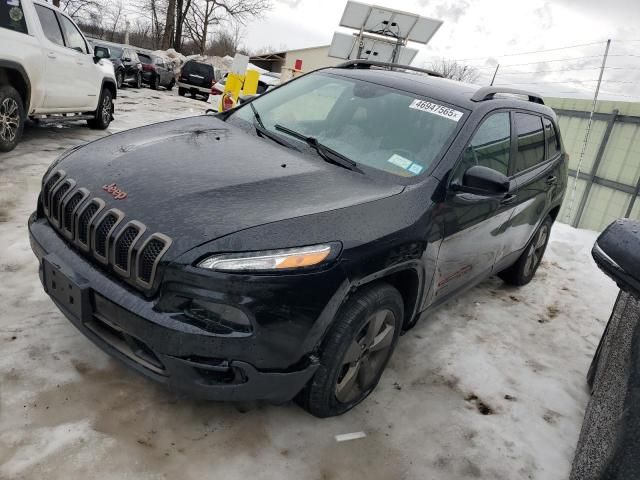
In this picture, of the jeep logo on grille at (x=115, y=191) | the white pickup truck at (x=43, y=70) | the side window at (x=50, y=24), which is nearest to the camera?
the jeep logo on grille at (x=115, y=191)

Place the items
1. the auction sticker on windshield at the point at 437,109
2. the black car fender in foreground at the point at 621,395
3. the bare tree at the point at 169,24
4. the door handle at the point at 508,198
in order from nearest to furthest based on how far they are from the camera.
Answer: the black car fender in foreground at the point at 621,395
the auction sticker on windshield at the point at 437,109
the door handle at the point at 508,198
the bare tree at the point at 169,24

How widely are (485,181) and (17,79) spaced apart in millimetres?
5931

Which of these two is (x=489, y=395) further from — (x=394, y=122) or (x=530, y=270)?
(x=530, y=270)

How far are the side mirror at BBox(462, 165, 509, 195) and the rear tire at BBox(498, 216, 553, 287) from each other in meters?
2.09

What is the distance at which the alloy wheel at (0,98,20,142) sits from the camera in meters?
5.83

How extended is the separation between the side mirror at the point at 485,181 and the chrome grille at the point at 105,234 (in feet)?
5.37

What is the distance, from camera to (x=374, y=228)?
7.53 ft

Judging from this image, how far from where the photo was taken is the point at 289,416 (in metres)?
2.55

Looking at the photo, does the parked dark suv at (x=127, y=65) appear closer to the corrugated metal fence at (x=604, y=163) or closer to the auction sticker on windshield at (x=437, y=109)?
the corrugated metal fence at (x=604, y=163)

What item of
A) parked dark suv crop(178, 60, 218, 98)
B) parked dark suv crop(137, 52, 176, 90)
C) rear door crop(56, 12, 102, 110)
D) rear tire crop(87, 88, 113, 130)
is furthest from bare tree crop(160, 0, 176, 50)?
rear door crop(56, 12, 102, 110)

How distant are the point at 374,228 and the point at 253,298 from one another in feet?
2.25

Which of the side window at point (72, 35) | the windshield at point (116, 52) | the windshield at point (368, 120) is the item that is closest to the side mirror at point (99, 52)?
the side window at point (72, 35)

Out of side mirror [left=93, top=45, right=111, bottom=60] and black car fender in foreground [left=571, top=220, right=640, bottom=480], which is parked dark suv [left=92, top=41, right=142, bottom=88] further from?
black car fender in foreground [left=571, top=220, right=640, bottom=480]

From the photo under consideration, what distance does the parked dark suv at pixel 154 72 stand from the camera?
787 inches
